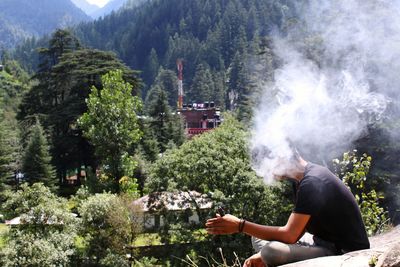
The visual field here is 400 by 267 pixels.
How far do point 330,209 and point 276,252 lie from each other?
448 mm

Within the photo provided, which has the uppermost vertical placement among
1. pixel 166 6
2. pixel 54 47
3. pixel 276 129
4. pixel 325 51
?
pixel 166 6

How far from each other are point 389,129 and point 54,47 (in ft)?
100

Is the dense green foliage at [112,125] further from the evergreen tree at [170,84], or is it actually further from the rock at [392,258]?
the evergreen tree at [170,84]

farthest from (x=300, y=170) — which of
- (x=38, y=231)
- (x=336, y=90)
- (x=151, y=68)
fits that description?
(x=151, y=68)

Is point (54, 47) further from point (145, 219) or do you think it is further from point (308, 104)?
point (308, 104)

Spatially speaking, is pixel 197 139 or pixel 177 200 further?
pixel 197 139

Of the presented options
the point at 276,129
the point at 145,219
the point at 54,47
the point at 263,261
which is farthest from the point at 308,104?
the point at 54,47

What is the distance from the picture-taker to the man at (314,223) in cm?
277

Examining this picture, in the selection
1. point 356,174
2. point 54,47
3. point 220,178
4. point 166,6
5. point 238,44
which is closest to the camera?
point 356,174

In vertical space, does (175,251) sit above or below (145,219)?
below

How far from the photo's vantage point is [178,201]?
14.8 metres

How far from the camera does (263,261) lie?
2.97 m

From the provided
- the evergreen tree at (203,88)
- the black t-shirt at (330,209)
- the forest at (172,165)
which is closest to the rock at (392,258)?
the black t-shirt at (330,209)

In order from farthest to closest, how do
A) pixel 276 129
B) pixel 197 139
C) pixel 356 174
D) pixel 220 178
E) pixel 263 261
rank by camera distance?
pixel 197 139
pixel 220 178
pixel 356 174
pixel 276 129
pixel 263 261
